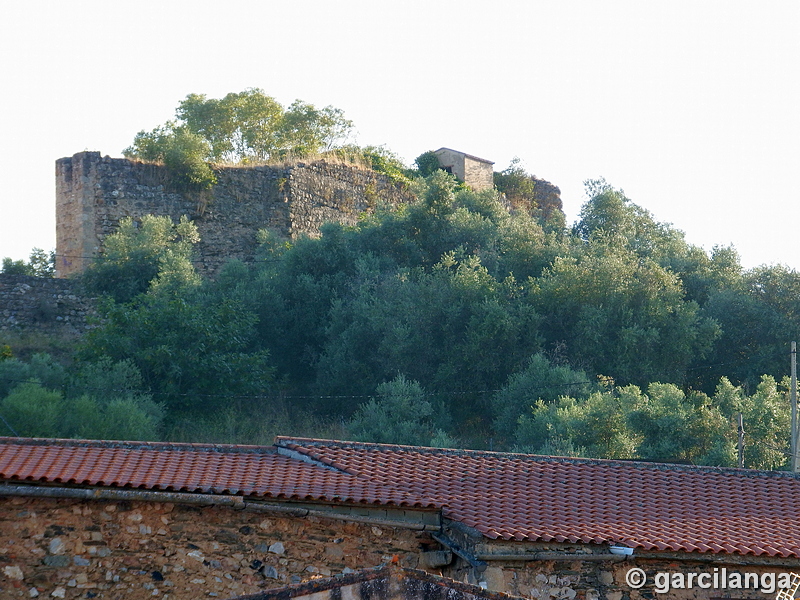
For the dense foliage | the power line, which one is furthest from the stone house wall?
the power line

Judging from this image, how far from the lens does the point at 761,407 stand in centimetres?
2170

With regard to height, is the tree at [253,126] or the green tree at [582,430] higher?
the tree at [253,126]

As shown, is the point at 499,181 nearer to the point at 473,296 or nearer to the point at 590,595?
the point at 473,296

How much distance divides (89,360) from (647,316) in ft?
43.4

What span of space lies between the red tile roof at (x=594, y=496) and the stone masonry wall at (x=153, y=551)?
1.53 meters

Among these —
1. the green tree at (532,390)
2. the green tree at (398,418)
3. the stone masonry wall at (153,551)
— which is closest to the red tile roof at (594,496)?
the stone masonry wall at (153,551)

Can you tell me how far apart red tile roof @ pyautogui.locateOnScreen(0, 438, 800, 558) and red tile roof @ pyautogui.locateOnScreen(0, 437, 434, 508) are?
1 cm

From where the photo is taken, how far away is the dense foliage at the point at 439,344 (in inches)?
810

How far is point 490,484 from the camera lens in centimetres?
1195

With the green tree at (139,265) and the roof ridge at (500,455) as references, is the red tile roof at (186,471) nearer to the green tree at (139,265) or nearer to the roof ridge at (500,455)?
the roof ridge at (500,455)

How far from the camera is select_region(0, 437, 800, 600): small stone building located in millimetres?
9773

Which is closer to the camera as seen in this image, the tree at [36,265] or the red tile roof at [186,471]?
the red tile roof at [186,471]

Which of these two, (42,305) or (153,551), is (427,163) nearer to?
(42,305)

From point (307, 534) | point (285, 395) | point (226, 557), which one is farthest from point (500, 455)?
point (285, 395)
